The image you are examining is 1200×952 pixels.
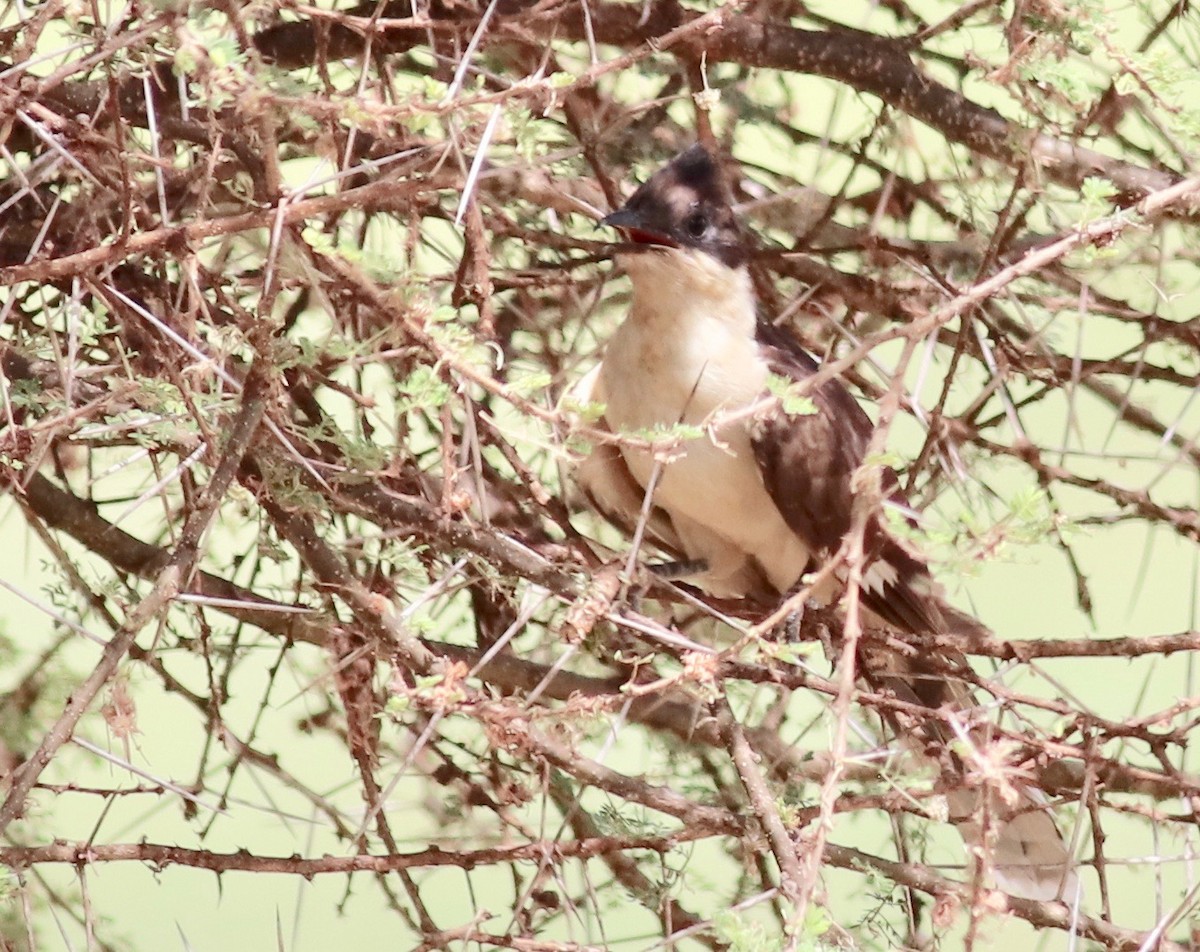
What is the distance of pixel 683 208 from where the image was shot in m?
1.94

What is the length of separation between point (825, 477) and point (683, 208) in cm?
39

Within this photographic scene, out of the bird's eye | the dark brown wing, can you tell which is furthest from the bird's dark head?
the dark brown wing

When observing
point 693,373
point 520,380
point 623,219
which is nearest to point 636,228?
point 623,219

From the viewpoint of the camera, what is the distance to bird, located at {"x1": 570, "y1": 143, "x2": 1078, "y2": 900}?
197 cm

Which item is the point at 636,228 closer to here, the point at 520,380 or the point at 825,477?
the point at 825,477

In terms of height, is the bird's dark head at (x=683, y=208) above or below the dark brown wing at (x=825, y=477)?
above

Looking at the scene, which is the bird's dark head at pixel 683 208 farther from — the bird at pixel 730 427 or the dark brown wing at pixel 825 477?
the dark brown wing at pixel 825 477

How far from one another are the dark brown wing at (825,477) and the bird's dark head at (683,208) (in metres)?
0.16

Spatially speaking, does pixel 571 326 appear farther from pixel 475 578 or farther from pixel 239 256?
pixel 475 578

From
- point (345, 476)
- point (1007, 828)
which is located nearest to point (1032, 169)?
point (345, 476)

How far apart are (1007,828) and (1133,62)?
1.13 metres

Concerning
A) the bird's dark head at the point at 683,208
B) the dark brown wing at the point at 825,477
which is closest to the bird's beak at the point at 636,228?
the bird's dark head at the point at 683,208

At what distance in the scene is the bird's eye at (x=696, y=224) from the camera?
196 cm

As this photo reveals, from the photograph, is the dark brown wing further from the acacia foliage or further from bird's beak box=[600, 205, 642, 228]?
bird's beak box=[600, 205, 642, 228]
